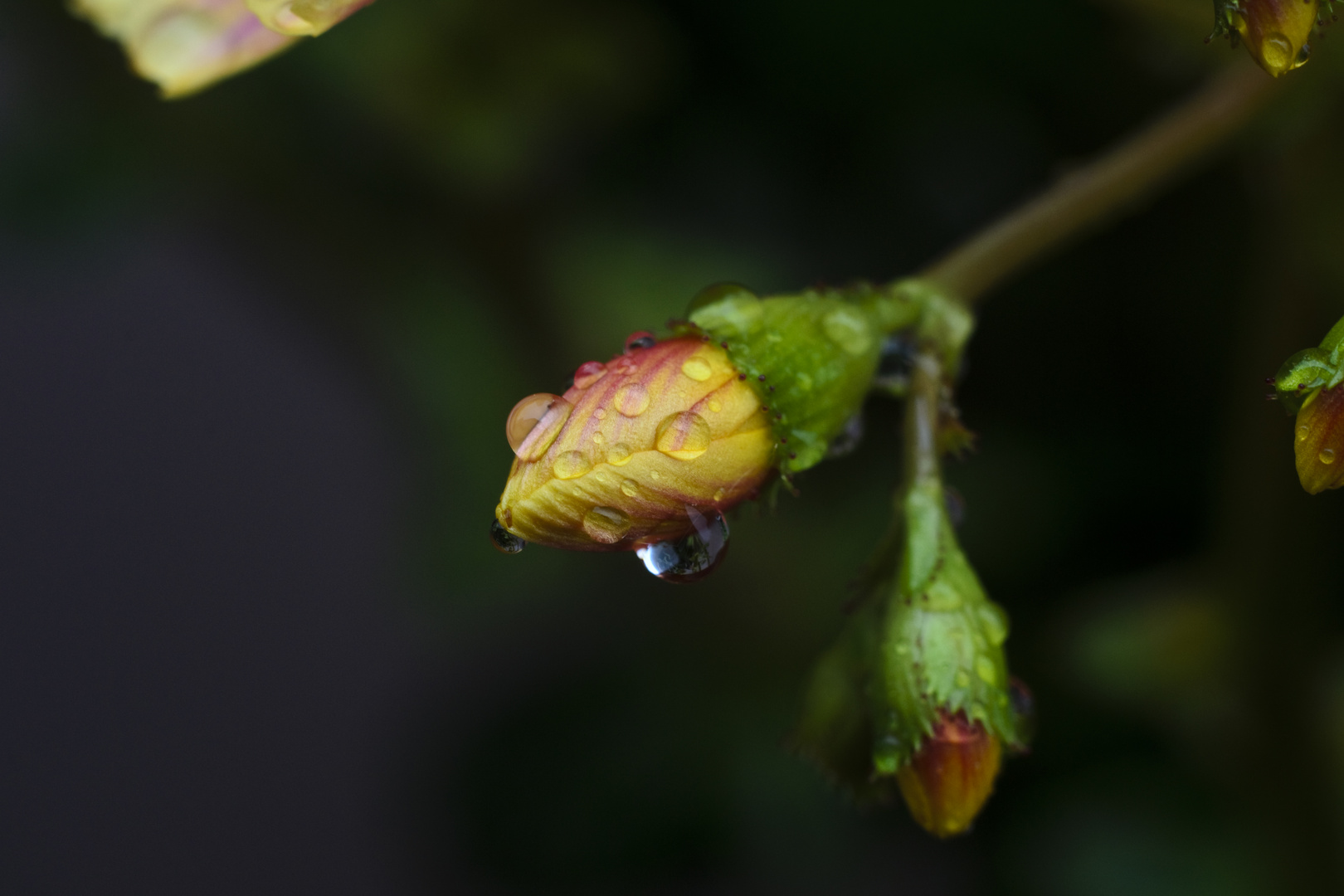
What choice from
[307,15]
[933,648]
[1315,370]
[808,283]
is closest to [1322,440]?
[1315,370]

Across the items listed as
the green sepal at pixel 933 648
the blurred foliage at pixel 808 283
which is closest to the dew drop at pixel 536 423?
the green sepal at pixel 933 648

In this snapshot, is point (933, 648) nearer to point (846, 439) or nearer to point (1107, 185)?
point (846, 439)

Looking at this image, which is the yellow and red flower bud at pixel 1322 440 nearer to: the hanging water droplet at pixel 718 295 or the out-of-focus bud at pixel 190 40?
the hanging water droplet at pixel 718 295

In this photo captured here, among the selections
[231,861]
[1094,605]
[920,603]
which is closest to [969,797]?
[920,603]

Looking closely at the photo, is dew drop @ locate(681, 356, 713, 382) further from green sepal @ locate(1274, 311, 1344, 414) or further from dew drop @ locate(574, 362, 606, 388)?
green sepal @ locate(1274, 311, 1344, 414)

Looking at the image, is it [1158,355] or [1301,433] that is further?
[1158,355]

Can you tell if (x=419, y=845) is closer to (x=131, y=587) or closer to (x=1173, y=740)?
(x=131, y=587)
